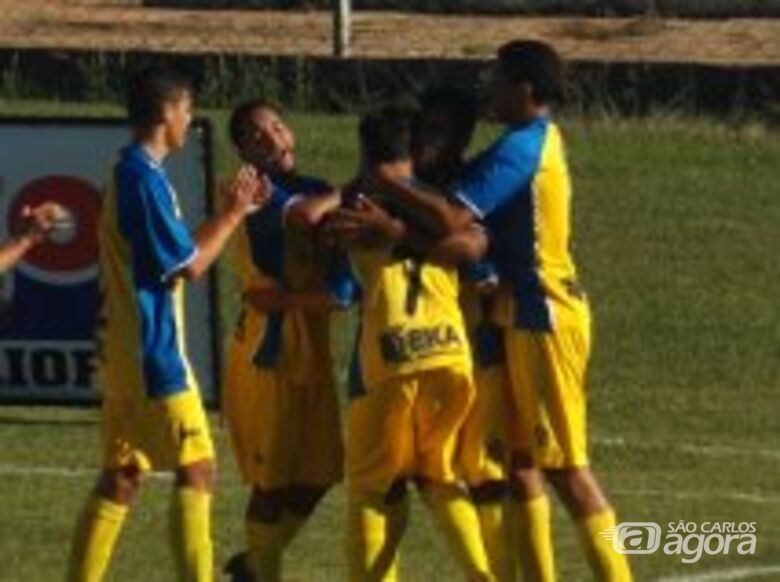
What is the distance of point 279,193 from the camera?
46.3ft

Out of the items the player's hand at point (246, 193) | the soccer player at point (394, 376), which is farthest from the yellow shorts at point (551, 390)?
the player's hand at point (246, 193)

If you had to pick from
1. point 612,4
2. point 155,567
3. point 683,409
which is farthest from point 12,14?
point 155,567

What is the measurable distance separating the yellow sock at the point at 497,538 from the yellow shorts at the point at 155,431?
1.12 metres

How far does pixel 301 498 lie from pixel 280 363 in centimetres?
51

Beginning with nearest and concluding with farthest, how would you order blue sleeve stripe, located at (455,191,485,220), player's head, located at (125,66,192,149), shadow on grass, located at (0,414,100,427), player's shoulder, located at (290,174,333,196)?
blue sleeve stripe, located at (455,191,485,220)
player's head, located at (125,66,192,149)
player's shoulder, located at (290,174,333,196)
shadow on grass, located at (0,414,100,427)

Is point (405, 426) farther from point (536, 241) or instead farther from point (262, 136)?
point (262, 136)

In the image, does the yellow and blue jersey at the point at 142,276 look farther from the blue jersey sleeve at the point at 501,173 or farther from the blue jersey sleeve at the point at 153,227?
the blue jersey sleeve at the point at 501,173

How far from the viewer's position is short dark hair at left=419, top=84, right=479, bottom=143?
46.0ft

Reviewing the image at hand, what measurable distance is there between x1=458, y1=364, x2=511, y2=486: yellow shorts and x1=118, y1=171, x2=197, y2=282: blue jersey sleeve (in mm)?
1202

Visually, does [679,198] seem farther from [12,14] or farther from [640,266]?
→ [12,14]

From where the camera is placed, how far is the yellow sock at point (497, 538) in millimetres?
14164

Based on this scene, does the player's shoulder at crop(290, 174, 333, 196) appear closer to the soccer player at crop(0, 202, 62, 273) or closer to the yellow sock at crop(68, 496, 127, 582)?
the soccer player at crop(0, 202, 62, 273)

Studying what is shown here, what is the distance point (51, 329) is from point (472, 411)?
5901 millimetres

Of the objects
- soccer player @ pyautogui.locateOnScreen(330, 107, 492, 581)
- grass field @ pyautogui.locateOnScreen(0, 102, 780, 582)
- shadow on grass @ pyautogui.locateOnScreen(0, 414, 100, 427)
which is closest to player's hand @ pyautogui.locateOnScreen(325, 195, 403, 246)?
soccer player @ pyautogui.locateOnScreen(330, 107, 492, 581)
